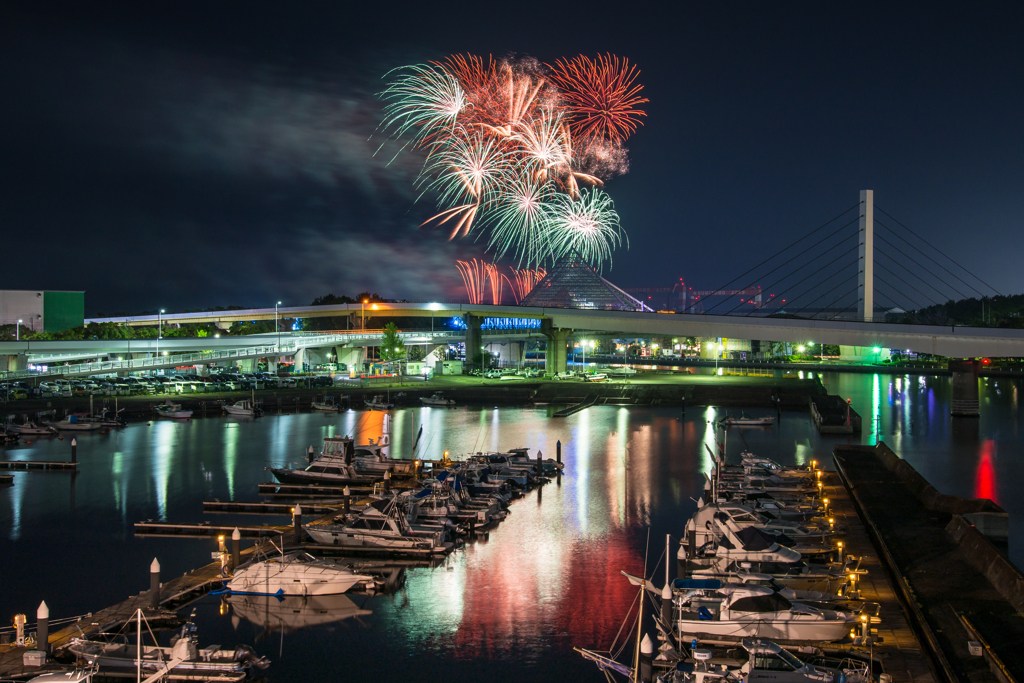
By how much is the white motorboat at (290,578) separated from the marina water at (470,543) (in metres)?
0.43

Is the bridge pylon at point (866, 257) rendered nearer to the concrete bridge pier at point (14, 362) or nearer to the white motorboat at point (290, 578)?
the white motorboat at point (290, 578)

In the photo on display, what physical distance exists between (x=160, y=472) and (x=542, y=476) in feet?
45.4

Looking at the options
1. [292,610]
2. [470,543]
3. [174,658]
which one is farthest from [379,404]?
[174,658]

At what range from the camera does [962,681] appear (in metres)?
10.2

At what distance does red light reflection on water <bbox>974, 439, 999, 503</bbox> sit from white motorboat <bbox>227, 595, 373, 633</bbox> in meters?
19.2

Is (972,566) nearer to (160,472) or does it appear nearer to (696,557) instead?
(696,557)

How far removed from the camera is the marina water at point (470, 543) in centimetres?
1316

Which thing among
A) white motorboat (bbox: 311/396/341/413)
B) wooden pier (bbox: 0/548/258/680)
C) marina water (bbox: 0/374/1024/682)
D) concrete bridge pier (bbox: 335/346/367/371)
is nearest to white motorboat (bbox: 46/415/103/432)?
marina water (bbox: 0/374/1024/682)

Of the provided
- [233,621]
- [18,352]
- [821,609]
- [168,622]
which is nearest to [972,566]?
[821,609]

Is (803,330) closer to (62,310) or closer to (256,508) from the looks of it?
(256,508)

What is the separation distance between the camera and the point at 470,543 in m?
19.1

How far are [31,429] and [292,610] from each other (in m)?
29.1

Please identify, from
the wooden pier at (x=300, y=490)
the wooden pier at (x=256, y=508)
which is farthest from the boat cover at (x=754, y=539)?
the wooden pier at (x=300, y=490)

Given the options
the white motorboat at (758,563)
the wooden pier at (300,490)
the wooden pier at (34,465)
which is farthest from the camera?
the wooden pier at (34,465)
